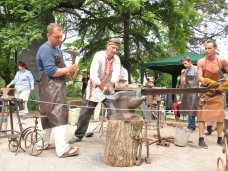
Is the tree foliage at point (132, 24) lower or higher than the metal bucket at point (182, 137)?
higher

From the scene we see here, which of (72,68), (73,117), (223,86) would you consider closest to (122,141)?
(72,68)

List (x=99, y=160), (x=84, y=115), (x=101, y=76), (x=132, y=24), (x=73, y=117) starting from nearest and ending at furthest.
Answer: (x=99, y=160)
(x=101, y=76)
(x=84, y=115)
(x=73, y=117)
(x=132, y=24)

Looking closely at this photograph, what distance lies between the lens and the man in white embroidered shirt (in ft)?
19.1

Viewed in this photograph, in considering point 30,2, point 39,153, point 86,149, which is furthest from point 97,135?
point 30,2

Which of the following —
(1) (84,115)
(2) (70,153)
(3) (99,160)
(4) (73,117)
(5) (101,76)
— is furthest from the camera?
(4) (73,117)

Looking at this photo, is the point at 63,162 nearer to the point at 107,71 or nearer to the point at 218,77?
the point at 107,71

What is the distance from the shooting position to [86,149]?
577cm

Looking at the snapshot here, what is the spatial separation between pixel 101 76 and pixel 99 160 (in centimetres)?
159

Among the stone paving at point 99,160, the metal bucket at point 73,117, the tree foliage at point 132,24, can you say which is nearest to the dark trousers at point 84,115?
the stone paving at point 99,160

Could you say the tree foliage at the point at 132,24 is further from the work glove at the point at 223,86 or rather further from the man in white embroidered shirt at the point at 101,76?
the work glove at the point at 223,86

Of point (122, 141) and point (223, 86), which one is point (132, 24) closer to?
point (223, 86)

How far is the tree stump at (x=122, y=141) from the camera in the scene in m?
4.64

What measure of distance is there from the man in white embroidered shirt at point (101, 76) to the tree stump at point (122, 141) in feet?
3.64

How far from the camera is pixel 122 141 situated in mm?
4637
